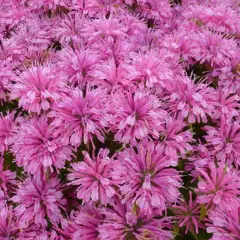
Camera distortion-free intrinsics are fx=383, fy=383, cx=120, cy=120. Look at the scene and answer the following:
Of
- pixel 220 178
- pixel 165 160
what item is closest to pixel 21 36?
pixel 165 160

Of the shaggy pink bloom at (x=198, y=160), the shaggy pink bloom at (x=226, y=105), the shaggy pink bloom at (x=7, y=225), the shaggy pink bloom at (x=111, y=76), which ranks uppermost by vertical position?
the shaggy pink bloom at (x=111, y=76)

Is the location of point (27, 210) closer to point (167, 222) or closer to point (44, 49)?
point (167, 222)

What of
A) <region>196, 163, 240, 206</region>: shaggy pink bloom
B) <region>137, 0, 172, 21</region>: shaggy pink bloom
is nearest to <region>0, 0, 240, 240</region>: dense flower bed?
<region>196, 163, 240, 206</region>: shaggy pink bloom

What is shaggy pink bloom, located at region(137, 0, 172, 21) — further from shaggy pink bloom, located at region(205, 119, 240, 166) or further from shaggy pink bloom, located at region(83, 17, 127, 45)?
shaggy pink bloom, located at region(205, 119, 240, 166)

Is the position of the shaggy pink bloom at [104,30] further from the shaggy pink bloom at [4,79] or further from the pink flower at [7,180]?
the pink flower at [7,180]

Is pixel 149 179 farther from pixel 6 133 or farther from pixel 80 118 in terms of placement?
pixel 6 133

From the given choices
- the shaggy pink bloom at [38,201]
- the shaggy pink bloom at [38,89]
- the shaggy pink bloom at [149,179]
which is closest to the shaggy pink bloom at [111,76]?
the shaggy pink bloom at [38,89]
